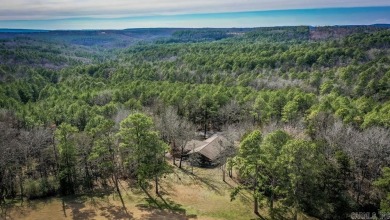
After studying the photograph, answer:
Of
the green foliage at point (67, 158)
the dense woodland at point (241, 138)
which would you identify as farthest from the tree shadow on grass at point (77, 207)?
the dense woodland at point (241, 138)

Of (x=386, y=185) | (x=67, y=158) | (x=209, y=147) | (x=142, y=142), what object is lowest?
(x=209, y=147)

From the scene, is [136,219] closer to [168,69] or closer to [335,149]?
[335,149]

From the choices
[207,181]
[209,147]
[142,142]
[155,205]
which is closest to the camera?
[142,142]

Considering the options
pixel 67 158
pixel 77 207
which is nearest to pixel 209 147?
pixel 67 158

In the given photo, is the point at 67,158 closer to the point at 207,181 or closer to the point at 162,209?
the point at 162,209

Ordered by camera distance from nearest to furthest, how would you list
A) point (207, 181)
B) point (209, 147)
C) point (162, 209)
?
point (162, 209), point (207, 181), point (209, 147)

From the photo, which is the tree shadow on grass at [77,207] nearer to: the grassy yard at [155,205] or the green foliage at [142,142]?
the grassy yard at [155,205]
